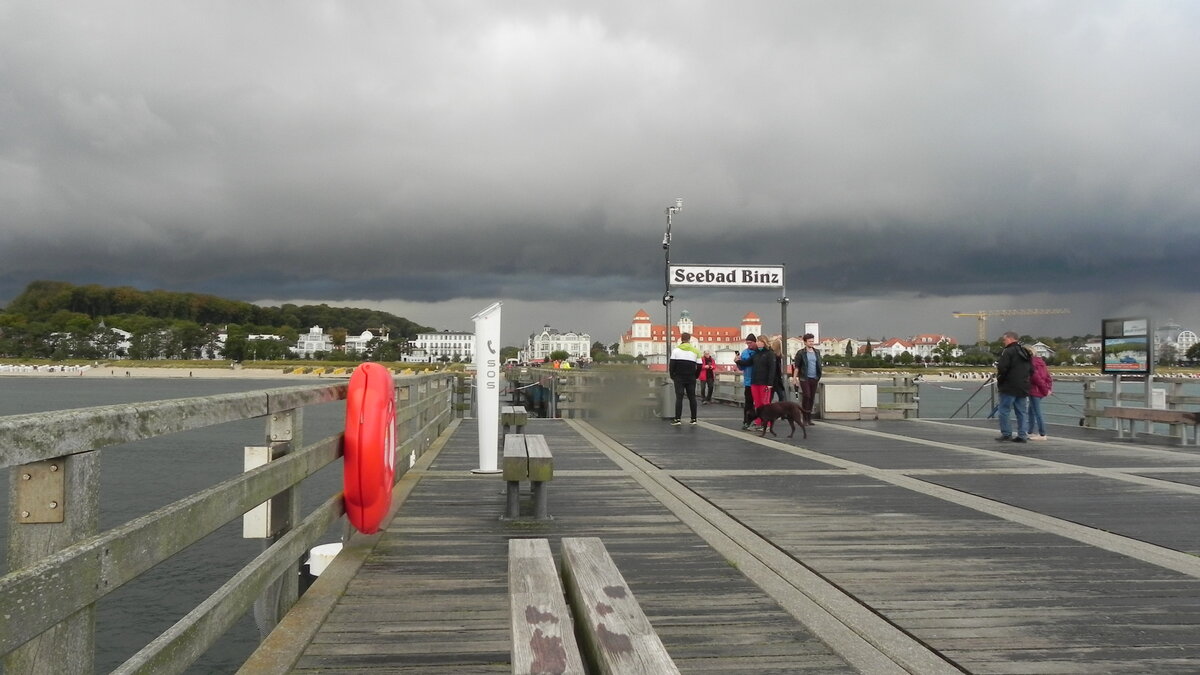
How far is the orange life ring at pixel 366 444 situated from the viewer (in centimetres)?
461

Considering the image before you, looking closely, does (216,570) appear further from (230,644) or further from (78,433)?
(78,433)

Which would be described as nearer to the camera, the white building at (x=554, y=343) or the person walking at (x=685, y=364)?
the person walking at (x=685, y=364)

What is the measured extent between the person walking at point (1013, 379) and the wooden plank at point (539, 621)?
37.3 feet

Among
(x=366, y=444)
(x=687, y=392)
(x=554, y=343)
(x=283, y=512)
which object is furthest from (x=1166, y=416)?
(x=554, y=343)

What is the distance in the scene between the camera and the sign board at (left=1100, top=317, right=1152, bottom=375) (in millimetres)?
14062

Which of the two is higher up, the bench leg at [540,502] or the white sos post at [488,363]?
the white sos post at [488,363]

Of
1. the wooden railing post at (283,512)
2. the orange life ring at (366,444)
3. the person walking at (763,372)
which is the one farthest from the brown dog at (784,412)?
the wooden railing post at (283,512)

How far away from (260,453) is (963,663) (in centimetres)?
330

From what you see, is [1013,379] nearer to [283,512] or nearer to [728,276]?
[728,276]

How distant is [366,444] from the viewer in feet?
15.1

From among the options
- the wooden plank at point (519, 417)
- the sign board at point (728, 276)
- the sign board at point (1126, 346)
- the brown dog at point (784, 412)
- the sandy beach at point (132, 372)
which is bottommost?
the sandy beach at point (132, 372)

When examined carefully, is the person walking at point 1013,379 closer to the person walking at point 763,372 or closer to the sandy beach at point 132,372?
the person walking at point 763,372

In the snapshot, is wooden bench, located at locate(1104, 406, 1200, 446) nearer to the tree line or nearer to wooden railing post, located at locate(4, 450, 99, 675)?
wooden railing post, located at locate(4, 450, 99, 675)

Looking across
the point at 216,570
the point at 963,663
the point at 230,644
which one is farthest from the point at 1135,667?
the point at 216,570
